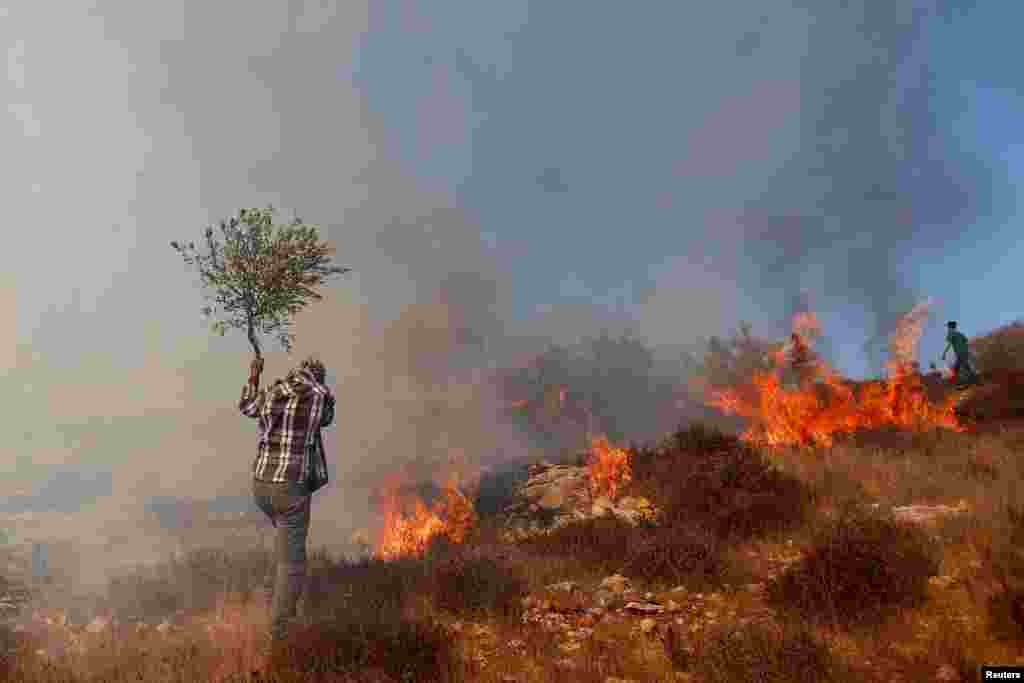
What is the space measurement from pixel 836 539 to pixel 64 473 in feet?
131

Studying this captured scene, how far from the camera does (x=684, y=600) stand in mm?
6480

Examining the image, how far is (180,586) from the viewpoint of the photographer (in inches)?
408

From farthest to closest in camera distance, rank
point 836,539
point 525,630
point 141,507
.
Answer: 1. point 141,507
2. point 836,539
3. point 525,630

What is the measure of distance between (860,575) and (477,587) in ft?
13.7

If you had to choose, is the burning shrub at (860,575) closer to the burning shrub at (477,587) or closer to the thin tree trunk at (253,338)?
the burning shrub at (477,587)

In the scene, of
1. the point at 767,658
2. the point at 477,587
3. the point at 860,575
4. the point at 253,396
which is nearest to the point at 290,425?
the point at 253,396

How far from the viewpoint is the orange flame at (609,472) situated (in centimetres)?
1228

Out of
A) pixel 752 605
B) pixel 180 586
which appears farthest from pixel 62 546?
pixel 752 605

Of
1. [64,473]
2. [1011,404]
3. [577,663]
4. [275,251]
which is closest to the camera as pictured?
[577,663]

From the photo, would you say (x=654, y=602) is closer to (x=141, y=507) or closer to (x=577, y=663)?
(x=577, y=663)

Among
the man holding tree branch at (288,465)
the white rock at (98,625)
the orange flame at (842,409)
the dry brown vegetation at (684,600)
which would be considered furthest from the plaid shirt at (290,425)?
the orange flame at (842,409)

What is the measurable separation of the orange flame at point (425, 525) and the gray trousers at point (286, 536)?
4614mm

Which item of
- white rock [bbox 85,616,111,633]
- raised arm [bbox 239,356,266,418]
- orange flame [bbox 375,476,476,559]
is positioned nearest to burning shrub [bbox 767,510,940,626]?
raised arm [bbox 239,356,266,418]

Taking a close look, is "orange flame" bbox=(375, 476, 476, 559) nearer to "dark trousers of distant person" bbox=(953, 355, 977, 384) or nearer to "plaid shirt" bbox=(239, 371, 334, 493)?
"plaid shirt" bbox=(239, 371, 334, 493)
